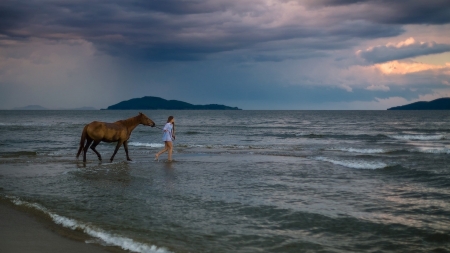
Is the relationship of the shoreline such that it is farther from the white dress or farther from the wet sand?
the white dress

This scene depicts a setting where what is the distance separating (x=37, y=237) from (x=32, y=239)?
127mm

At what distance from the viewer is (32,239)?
6.32 metres

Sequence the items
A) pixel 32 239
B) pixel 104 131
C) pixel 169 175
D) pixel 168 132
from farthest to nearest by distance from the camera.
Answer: pixel 168 132 < pixel 104 131 < pixel 169 175 < pixel 32 239

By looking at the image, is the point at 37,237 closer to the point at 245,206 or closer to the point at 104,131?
the point at 245,206

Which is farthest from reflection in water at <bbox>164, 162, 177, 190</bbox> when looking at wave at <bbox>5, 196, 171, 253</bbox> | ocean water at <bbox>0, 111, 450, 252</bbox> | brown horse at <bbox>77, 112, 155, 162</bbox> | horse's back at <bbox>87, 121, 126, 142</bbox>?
wave at <bbox>5, 196, 171, 253</bbox>

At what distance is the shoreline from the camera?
581cm

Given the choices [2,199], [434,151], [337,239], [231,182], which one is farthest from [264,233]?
[434,151]

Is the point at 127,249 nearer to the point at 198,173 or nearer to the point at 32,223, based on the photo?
the point at 32,223

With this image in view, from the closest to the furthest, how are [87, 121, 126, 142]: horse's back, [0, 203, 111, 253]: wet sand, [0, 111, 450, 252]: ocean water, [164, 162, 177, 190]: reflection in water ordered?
[0, 203, 111, 253]: wet sand < [0, 111, 450, 252]: ocean water < [164, 162, 177, 190]: reflection in water < [87, 121, 126, 142]: horse's back

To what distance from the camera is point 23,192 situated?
A: 10109 mm

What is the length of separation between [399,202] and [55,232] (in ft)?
23.3

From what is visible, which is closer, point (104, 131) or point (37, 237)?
point (37, 237)

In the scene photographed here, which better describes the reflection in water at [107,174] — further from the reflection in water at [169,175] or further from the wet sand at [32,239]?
the wet sand at [32,239]

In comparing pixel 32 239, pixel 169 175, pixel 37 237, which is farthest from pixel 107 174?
pixel 32 239
